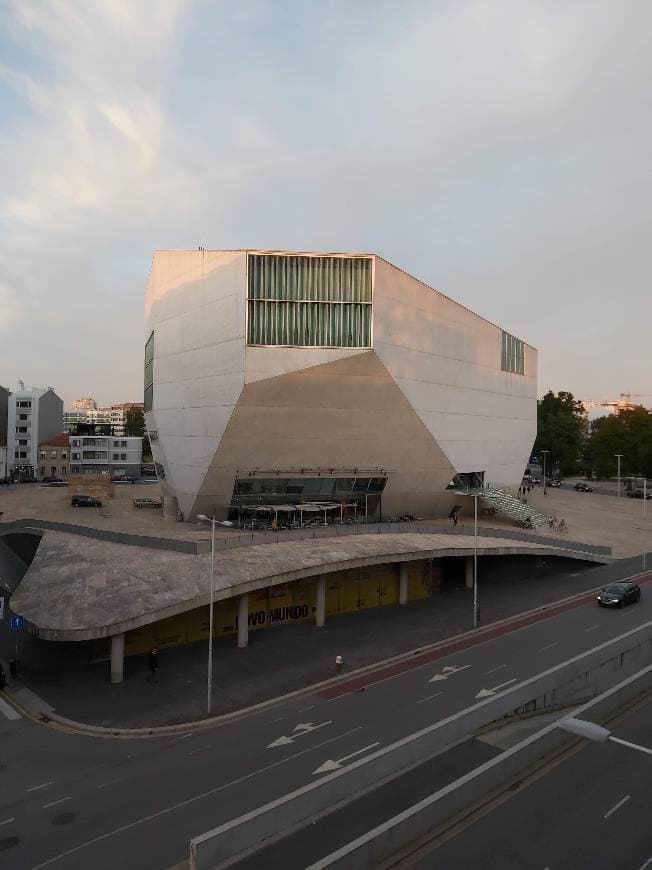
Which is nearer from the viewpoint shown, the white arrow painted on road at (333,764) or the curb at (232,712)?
the white arrow painted on road at (333,764)

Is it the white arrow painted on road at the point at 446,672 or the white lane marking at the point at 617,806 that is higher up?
the white lane marking at the point at 617,806

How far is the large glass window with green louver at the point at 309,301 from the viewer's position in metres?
40.3

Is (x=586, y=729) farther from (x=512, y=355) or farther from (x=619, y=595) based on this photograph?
(x=512, y=355)

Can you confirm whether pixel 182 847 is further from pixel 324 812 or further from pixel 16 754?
pixel 16 754

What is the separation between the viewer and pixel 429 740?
14.5 m

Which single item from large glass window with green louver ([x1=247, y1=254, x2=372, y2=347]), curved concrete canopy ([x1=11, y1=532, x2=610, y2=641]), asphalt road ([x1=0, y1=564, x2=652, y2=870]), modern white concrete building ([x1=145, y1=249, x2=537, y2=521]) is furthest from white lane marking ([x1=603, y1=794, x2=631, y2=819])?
large glass window with green louver ([x1=247, y1=254, x2=372, y2=347])

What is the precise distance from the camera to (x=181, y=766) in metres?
18.0

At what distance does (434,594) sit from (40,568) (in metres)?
24.5

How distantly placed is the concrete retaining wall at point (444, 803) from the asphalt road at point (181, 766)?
211 inches

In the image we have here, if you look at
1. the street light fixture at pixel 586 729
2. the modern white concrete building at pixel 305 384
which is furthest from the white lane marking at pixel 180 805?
the modern white concrete building at pixel 305 384

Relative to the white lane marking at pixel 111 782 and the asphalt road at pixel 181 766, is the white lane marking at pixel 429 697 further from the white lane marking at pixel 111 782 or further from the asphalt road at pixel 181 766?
the white lane marking at pixel 111 782

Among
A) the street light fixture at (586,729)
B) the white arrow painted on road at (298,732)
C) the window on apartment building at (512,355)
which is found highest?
the window on apartment building at (512,355)

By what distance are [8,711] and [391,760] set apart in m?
16.7

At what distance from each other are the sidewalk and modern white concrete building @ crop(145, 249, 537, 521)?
12.2 meters
